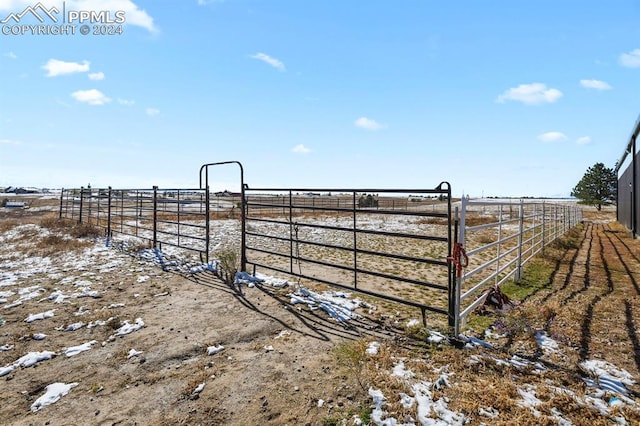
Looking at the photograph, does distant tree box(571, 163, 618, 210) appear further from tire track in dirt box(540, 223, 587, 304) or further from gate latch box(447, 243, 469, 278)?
gate latch box(447, 243, 469, 278)

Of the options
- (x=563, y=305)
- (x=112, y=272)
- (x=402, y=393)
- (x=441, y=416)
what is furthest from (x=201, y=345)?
(x=563, y=305)

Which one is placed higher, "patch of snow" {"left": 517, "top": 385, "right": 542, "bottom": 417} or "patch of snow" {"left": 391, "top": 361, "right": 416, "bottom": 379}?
"patch of snow" {"left": 391, "top": 361, "right": 416, "bottom": 379}

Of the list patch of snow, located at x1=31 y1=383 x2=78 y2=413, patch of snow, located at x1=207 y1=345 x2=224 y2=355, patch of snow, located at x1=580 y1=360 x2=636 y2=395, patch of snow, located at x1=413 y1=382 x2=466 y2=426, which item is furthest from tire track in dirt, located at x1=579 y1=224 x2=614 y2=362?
patch of snow, located at x1=31 y1=383 x2=78 y2=413

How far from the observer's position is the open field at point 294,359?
9.13ft

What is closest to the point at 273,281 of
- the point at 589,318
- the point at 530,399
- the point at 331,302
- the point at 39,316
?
the point at 331,302

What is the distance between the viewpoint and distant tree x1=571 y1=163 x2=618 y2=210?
50875mm

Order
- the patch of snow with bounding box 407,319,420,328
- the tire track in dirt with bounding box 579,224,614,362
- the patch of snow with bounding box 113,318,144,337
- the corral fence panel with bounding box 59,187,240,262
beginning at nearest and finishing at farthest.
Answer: the tire track in dirt with bounding box 579,224,614,362, the patch of snow with bounding box 113,318,144,337, the patch of snow with bounding box 407,319,420,328, the corral fence panel with bounding box 59,187,240,262

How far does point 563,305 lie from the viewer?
17.6 feet

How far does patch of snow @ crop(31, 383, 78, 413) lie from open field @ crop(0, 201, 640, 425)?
1.0 inches

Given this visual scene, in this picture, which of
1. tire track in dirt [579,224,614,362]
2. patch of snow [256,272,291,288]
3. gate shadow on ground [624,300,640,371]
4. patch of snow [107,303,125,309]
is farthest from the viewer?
patch of snow [256,272,291,288]

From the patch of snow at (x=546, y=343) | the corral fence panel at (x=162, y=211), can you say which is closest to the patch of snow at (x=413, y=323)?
Answer: the patch of snow at (x=546, y=343)

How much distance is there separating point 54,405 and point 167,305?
8.28ft

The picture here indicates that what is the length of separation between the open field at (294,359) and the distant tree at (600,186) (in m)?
59.5

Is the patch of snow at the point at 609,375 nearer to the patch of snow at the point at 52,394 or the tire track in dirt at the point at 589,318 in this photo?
the tire track in dirt at the point at 589,318
